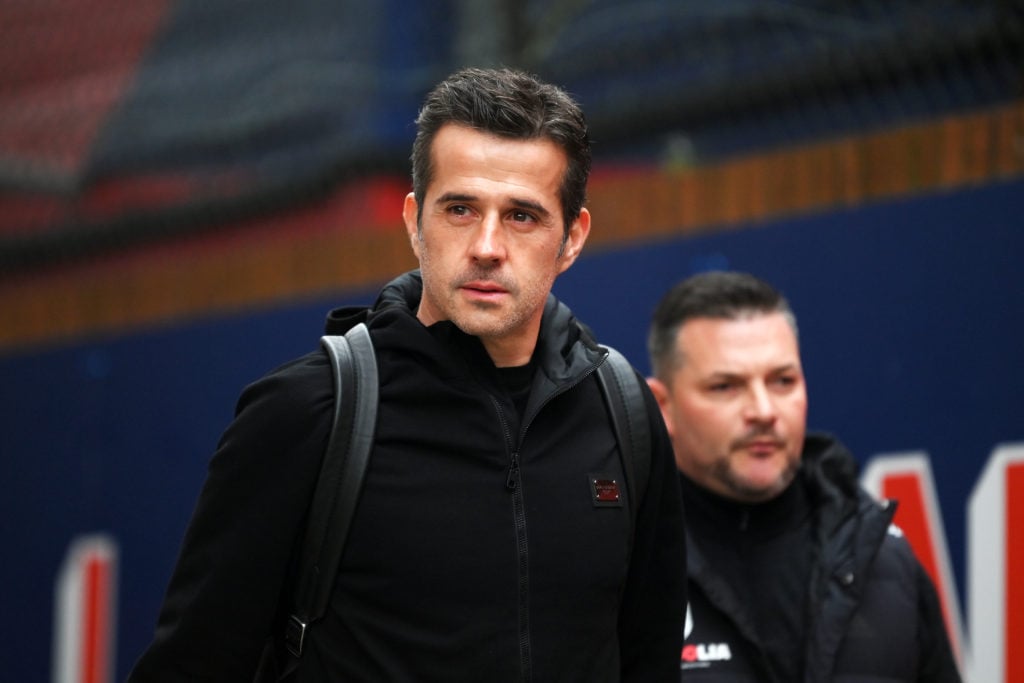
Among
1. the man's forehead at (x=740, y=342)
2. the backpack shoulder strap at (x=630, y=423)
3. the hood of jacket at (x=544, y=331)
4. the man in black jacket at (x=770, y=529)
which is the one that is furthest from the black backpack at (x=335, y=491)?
the man's forehead at (x=740, y=342)

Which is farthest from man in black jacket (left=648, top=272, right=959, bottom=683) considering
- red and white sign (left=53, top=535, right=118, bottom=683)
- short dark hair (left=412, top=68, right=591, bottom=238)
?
red and white sign (left=53, top=535, right=118, bottom=683)

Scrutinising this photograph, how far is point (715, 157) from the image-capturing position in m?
5.73

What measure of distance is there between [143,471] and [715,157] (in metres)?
2.95

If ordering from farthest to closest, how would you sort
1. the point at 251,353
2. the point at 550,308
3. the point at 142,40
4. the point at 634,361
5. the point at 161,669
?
→ 1. the point at 142,40
2. the point at 251,353
3. the point at 634,361
4. the point at 550,308
5. the point at 161,669

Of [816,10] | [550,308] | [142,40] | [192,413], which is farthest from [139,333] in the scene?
[550,308]

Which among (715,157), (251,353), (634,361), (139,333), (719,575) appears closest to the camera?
(719,575)

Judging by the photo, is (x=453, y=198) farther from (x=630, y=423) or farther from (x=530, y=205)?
(x=630, y=423)

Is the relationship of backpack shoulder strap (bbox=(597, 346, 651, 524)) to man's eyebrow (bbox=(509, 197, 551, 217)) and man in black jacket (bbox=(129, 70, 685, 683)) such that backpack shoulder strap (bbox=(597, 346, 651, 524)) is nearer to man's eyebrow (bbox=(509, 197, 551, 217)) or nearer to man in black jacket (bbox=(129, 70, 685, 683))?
man in black jacket (bbox=(129, 70, 685, 683))

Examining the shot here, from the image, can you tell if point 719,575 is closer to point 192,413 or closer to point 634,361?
point 634,361

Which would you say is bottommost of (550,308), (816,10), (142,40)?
(550,308)

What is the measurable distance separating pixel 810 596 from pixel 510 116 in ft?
4.61

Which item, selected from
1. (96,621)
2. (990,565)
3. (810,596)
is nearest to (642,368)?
(990,565)

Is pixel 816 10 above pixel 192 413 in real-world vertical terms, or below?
above

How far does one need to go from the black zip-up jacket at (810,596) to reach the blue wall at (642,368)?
969 millimetres
